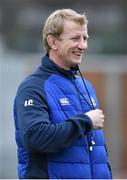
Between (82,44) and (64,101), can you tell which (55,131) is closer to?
(64,101)

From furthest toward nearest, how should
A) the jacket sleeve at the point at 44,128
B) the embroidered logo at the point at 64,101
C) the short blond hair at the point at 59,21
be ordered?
the short blond hair at the point at 59,21
the embroidered logo at the point at 64,101
the jacket sleeve at the point at 44,128

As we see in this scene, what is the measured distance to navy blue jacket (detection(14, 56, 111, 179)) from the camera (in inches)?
184

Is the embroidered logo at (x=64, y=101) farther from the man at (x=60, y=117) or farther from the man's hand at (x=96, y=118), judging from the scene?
the man's hand at (x=96, y=118)

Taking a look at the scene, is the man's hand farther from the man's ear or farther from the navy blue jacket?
the man's ear

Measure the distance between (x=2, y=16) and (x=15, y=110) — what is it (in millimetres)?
16901

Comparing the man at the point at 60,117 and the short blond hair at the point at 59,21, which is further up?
the short blond hair at the point at 59,21

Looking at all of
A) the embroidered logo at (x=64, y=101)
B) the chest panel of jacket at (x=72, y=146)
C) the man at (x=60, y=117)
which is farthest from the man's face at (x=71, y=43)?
the embroidered logo at (x=64, y=101)

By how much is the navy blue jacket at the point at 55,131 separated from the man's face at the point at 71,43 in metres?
0.08

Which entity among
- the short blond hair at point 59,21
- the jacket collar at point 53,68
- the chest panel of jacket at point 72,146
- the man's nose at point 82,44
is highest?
the short blond hair at point 59,21

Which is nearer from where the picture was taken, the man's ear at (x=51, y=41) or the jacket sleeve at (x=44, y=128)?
the jacket sleeve at (x=44, y=128)

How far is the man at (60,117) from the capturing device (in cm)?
468

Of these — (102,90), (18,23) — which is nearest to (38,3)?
(18,23)

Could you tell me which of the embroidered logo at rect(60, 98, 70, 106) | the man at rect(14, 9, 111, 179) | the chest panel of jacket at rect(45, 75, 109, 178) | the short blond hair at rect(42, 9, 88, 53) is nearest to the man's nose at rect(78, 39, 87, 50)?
the man at rect(14, 9, 111, 179)

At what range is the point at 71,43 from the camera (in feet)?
16.2
